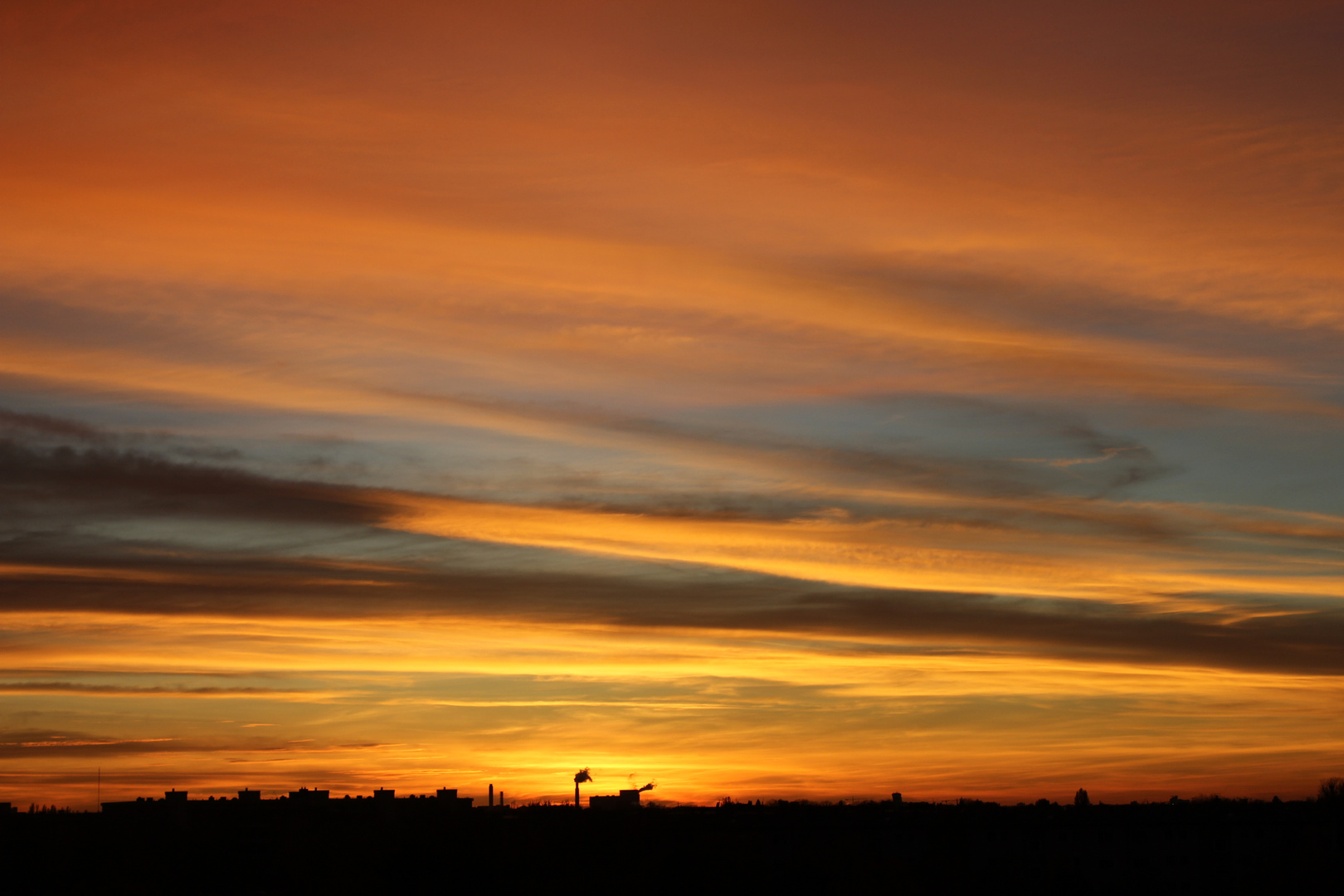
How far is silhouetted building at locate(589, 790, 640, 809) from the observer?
614 feet

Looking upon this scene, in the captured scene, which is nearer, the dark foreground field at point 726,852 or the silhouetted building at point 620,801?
the dark foreground field at point 726,852

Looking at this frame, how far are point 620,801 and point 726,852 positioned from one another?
204 feet

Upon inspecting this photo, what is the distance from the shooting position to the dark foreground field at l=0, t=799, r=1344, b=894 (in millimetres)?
129750

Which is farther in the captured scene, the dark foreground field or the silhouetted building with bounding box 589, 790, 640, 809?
the silhouetted building with bounding box 589, 790, 640, 809

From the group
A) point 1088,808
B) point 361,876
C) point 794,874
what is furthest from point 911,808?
point 361,876

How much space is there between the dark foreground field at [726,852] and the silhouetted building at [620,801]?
16.8m

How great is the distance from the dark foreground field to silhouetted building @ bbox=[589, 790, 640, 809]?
16805mm

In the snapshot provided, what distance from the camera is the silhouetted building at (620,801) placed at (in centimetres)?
18726

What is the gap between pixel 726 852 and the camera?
435ft

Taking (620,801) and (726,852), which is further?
(620,801)

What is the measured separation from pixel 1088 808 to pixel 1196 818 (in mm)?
14870

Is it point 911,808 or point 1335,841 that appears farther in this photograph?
point 911,808

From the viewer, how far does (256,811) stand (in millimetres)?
185625

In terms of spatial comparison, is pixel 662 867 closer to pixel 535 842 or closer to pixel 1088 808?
pixel 535 842
